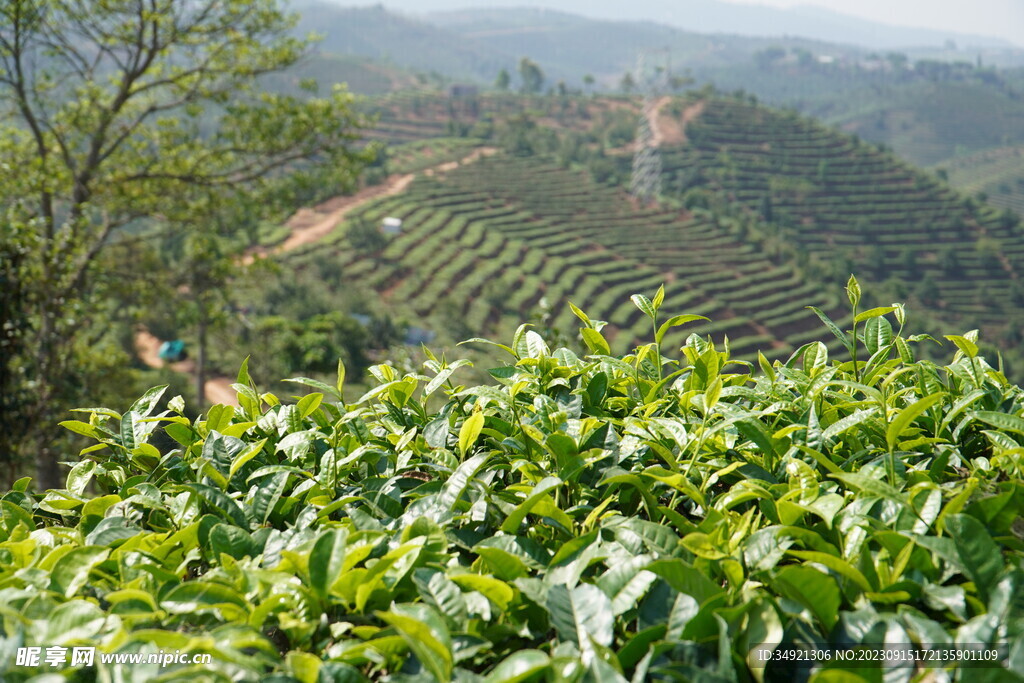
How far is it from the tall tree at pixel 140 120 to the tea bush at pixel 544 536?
5.31 metres

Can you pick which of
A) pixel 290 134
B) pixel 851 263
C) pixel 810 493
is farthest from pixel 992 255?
pixel 810 493

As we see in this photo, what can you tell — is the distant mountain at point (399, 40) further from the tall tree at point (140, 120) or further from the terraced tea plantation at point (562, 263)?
the tall tree at point (140, 120)

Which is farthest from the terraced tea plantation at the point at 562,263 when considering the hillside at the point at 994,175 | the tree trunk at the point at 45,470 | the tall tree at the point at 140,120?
the hillside at the point at 994,175

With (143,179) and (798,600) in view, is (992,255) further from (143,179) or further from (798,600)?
(798,600)

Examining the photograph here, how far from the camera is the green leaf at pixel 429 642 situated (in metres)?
0.59

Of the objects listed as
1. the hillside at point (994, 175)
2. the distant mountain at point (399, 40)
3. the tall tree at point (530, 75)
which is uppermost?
the distant mountain at point (399, 40)

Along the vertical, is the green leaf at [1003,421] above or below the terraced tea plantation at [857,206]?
above

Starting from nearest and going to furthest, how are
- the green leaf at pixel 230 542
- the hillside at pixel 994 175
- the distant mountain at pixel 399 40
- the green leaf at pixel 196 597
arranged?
the green leaf at pixel 196 597 → the green leaf at pixel 230 542 → the hillside at pixel 994 175 → the distant mountain at pixel 399 40

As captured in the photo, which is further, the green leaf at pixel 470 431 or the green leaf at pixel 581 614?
the green leaf at pixel 470 431

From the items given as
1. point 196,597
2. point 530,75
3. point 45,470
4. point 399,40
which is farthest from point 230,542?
point 399,40

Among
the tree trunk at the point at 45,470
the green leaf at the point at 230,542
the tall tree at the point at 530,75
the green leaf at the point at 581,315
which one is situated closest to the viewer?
the green leaf at the point at 230,542

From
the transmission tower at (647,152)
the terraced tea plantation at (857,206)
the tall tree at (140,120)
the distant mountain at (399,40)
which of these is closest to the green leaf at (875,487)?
the tall tree at (140,120)

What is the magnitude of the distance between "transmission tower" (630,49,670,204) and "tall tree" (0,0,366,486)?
42774mm

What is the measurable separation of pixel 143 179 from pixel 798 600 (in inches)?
330
